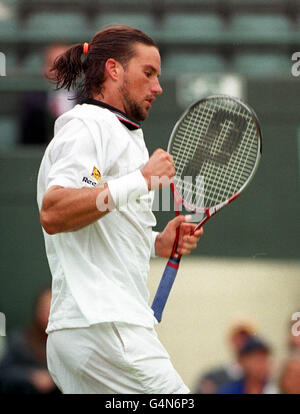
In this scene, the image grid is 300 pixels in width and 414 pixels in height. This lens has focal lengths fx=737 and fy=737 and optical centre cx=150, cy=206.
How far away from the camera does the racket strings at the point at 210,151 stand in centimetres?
181

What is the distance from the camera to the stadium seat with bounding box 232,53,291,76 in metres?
4.01

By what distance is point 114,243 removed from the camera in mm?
1400

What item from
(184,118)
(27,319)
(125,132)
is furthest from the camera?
(27,319)

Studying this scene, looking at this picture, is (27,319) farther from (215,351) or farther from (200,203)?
(200,203)

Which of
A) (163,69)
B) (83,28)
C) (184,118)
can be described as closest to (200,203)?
(184,118)

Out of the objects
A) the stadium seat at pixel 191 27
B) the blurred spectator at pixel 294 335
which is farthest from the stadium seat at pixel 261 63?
the blurred spectator at pixel 294 335

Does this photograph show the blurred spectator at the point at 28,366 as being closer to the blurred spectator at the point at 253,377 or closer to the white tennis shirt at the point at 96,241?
the blurred spectator at the point at 253,377

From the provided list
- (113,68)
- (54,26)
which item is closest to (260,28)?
(54,26)

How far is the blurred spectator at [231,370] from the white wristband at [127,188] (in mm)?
1248

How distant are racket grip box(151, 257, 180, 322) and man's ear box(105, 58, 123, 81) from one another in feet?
1.37

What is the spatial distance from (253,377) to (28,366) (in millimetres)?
739

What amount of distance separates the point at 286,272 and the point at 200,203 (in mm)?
1410

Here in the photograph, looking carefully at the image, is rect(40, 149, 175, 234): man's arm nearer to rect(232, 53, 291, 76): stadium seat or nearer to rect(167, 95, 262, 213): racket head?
rect(167, 95, 262, 213): racket head

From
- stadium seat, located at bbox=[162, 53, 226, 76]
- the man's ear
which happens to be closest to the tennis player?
the man's ear
